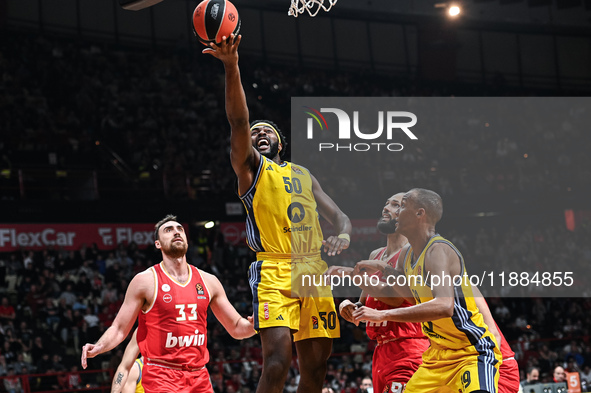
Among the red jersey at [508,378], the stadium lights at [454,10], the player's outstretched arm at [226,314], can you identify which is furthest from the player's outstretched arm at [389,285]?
the stadium lights at [454,10]

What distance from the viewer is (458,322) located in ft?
17.0

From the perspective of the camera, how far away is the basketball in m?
4.95

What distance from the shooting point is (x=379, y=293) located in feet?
19.9

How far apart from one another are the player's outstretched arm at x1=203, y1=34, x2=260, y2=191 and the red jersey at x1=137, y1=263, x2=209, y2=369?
1.81m

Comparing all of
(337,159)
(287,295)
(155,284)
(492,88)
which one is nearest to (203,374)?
(155,284)

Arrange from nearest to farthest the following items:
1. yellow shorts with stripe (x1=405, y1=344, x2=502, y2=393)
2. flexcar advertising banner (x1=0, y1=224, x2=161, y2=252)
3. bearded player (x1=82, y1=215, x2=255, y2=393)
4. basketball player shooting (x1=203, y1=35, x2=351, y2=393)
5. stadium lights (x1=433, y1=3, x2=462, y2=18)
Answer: yellow shorts with stripe (x1=405, y1=344, x2=502, y2=393)
basketball player shooting (x1=203, y1=35, x2=351, y2=393)
bearded player (x1=82, y1=215, x2=255, y2=393)
flexcar advertising banner (x1=0, y1=224, x2=161, y2=252)
stadium lights (x1=433, y1=3, x2=462, y2=18)

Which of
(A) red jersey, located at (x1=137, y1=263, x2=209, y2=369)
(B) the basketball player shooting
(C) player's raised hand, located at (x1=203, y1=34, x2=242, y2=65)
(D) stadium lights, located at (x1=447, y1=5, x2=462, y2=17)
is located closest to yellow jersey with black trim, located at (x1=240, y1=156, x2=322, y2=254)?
(B) the basketball player shooting

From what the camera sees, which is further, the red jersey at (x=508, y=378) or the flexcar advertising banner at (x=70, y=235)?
the flexcar advertising banner at (x=70, y=235)

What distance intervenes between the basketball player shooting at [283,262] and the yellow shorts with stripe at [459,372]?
74cm

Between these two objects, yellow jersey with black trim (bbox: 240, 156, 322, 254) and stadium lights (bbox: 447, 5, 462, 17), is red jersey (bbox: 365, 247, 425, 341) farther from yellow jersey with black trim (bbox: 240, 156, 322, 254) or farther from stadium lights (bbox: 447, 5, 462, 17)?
stadium lights (bbox: 447, 5, 462, 17)

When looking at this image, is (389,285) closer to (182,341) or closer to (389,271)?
(389,271)

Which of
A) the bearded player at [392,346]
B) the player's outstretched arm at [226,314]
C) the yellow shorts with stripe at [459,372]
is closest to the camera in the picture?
the yellow shorts with stripe at [459,372]

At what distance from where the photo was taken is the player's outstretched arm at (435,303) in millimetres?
A: 4961

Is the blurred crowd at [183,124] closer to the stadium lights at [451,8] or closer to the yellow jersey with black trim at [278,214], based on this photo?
the stadium lights at [451,8]
